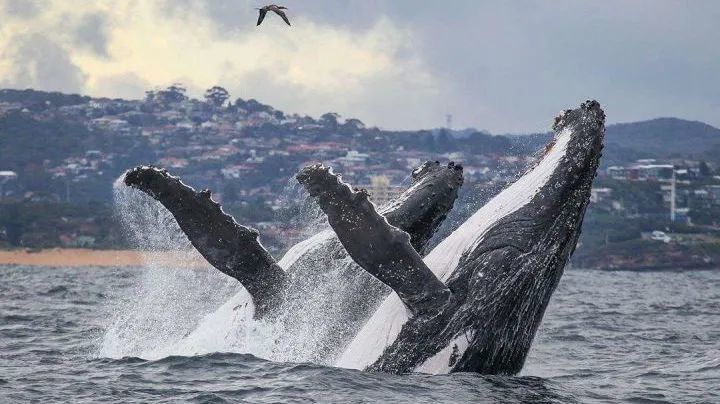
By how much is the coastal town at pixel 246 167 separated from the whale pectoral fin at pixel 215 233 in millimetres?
72385

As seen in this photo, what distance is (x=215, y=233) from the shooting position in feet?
35.6

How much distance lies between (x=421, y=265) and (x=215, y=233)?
1.77m

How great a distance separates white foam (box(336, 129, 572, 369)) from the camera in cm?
1062

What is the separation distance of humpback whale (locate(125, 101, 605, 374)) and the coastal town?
72292mm

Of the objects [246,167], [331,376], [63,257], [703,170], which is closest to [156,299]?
[331,376]

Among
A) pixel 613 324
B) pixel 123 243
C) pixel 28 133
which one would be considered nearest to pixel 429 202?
pixel 613 324

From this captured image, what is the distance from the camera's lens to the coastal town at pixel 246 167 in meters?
102

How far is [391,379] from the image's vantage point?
10.5 m

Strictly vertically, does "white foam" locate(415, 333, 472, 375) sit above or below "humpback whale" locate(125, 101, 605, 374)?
below

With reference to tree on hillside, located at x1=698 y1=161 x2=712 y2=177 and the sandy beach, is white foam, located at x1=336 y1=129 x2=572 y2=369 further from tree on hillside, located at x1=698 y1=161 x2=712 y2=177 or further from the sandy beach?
tree on hillside, located at x1=698 y1=161 x2=712 y2=177

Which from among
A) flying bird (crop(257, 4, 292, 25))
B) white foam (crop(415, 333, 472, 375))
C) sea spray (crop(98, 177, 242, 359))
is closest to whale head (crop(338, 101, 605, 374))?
white foam (crop(415, 333, 472, 375))

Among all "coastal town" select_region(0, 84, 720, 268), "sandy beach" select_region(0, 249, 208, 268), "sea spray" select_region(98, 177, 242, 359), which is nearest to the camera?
"sea spray" select_region(98, 177, 242, 359)

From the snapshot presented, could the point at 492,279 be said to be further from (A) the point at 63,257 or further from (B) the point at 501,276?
(A) the point at 63,257

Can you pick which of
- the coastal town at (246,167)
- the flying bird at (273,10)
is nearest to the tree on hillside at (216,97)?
the coastal town at (246,167)
